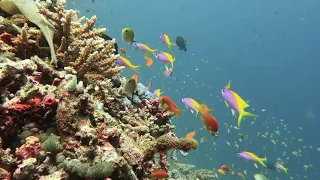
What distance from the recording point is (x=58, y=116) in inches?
98.0

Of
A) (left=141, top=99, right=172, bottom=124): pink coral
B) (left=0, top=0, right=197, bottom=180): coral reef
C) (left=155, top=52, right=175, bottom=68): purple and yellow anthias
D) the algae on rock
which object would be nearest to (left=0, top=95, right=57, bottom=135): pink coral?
(left=0, top=0, right=197, bottom=180): coral reef

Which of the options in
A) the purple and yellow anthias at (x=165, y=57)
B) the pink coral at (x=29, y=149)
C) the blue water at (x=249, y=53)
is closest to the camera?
the pink coral at (x=29, y=149)

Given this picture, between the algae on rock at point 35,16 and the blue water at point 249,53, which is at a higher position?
the blue water at point 249,53

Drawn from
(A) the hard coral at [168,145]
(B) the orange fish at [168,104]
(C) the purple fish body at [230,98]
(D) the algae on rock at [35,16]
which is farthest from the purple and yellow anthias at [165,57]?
(A) the hard coral at [168,145]

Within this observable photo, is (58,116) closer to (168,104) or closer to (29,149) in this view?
→ (29,149)

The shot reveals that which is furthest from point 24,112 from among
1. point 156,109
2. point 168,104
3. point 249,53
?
point 249,53

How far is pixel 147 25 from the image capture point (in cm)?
13550

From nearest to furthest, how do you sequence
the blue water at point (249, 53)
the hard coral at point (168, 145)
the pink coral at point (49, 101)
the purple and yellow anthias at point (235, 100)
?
the pink coral at point (49, 101), the hard coral at point (168, 145), the purple and yellow anthias at point (235, 100), the blue water at point (249, 53)

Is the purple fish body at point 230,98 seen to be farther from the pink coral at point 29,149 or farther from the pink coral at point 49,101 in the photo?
the pink coral at point 29,149

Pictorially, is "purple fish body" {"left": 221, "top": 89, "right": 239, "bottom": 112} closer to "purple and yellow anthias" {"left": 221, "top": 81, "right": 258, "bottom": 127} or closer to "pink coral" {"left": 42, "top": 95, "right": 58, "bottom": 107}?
"purple and yellow anthias" {"left": 221, "top": 81, "right": 258, "bottom": 127}

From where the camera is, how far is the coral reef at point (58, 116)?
2.35 meters

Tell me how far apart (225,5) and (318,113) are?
5725cm

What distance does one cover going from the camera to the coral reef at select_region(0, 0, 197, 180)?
7.71 ft

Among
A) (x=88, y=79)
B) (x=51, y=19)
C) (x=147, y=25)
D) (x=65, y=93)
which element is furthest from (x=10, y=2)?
(x=147, y=25)
